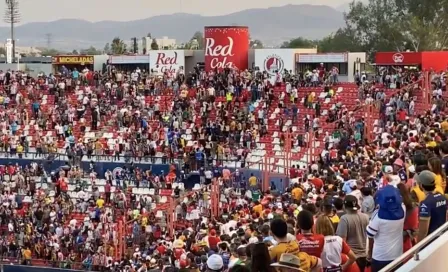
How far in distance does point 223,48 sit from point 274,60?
8.90 ft

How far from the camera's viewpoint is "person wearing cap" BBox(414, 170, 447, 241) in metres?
7.24

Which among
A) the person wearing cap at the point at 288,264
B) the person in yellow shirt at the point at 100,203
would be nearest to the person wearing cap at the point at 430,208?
the person wearing cap at the point at 288,264

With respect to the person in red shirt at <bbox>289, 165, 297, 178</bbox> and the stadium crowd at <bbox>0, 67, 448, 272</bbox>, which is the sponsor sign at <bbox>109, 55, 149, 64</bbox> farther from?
the person in red shirt at <bbox>289, 165, 297, 178</bbox>

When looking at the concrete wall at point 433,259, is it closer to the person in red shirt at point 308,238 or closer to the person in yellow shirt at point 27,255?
the person in red shirt at point 308,238

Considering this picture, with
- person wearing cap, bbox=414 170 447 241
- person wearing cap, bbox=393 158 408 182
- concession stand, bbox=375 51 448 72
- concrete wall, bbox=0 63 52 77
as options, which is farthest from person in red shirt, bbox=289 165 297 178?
concrete wall, bbox=0 63 52 77

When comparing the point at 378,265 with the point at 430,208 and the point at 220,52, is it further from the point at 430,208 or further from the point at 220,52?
the point at 220,52

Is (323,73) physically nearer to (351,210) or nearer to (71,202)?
(71,202)

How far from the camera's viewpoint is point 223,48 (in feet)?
123

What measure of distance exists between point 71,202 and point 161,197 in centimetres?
287

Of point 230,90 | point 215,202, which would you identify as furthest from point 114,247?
point 230,90

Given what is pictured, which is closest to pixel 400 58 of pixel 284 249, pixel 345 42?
pixel 284 249

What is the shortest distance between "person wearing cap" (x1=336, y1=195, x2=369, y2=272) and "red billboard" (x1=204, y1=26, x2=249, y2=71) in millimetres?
29676

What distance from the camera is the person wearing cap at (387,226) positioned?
7.20m

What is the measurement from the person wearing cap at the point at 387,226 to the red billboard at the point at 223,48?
30005 millimetres
